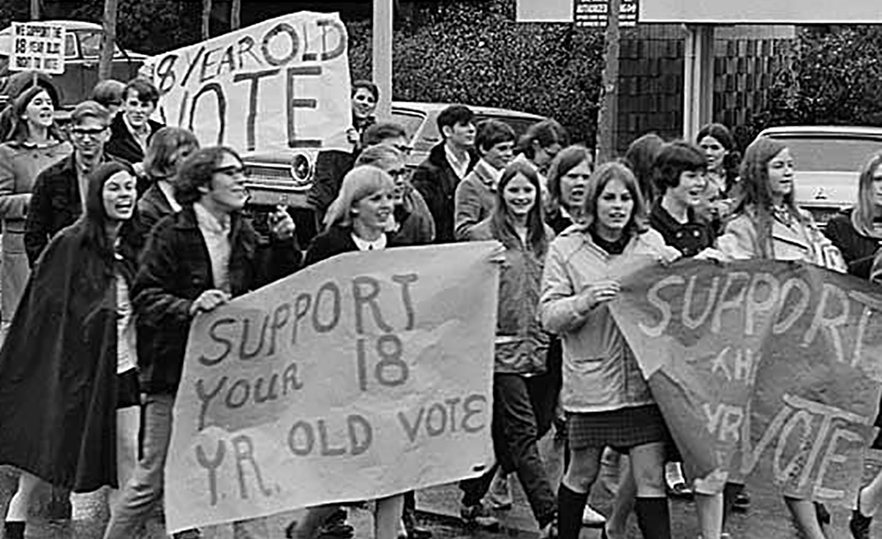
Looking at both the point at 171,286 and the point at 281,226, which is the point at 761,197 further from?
the point at 171,286

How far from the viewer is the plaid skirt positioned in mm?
7852

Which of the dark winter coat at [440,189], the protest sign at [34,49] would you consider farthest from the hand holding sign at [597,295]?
the protest sign at [34,49]

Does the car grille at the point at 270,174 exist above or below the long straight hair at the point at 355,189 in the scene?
below

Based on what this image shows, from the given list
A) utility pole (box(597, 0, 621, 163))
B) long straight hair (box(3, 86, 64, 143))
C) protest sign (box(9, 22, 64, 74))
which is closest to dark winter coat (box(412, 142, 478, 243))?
long straight hair (box(3, 86, 64, 143))

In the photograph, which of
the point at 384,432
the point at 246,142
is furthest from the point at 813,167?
the point at 384,432

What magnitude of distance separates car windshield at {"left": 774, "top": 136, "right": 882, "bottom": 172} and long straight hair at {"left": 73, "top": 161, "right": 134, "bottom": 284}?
31.1ft

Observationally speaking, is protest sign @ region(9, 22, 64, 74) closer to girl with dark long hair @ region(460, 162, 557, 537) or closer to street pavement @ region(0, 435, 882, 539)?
street pavement @ region(0, 435, 882, 539)

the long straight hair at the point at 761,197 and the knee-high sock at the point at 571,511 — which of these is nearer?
the knee-high sock at the point at 571,511

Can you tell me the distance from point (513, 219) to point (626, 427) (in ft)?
4.52

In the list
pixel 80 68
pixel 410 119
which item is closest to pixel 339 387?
pixel 410 119

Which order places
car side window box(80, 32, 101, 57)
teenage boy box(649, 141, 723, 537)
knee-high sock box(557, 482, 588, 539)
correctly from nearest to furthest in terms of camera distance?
1. knee-high sock box(557, 482, 588, 539)
2. teenage boy box(649, 141, 723, 537)
3. car side window box(80, 32, 101, 57)

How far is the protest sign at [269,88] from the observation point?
10.7 metres

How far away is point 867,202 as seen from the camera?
8.84 meters

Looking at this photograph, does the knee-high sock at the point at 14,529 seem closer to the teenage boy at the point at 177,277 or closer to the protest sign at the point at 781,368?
the teenage boy at the point at 177,277
